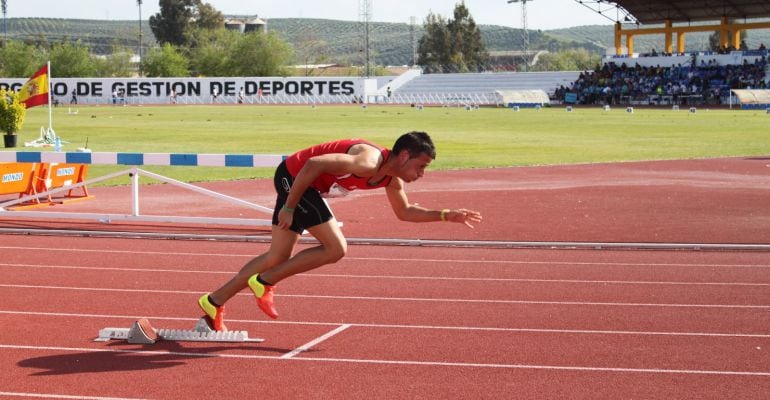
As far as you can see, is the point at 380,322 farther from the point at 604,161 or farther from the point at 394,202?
the point at 604,161

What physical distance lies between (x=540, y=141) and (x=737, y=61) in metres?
44.5

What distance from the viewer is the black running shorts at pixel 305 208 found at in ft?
23.8

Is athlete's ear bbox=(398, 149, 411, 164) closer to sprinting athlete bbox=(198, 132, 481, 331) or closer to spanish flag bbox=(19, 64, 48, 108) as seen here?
sprinting athlete bbox=(198, 132, 481, 331)

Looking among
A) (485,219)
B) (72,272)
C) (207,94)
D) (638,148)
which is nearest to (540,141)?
(638,148)

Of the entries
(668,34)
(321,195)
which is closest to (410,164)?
(321,195)

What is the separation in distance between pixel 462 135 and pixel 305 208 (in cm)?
3167

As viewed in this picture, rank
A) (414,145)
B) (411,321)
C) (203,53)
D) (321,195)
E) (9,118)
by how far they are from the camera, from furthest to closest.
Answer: (203,53) → (9,118) → (411,321) → (321,195) → (414,145)

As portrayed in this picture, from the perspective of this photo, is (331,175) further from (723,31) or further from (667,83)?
(723,31)

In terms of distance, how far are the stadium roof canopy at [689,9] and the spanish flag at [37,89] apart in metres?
59.8

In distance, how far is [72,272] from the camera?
10.9m

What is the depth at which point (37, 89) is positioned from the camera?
925 inches

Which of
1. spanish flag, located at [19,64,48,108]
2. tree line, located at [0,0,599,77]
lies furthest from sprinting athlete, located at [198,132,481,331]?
tree line, located at [0,0,599,77]

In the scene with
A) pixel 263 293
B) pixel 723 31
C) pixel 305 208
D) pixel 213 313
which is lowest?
pixel 213 313

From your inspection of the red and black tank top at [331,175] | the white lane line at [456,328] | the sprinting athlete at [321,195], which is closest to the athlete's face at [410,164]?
the sprinting athlete at [321,195]
